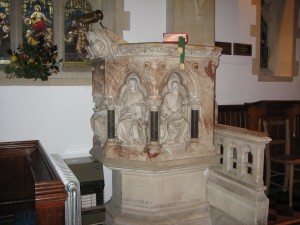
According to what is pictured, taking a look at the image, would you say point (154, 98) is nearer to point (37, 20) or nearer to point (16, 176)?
point (16, 176)

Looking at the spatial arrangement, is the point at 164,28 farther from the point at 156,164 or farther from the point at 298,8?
the point at 298,8

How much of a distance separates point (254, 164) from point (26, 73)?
9.07 feet

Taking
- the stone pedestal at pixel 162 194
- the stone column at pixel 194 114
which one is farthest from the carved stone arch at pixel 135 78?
the stone pedestal at pixel 162 194

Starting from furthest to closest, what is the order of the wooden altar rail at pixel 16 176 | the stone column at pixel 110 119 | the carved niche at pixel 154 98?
the wooden altar rail at pixel 16 176 → the stone column at pixel 110 119 → the carved niche at pixel 154 98

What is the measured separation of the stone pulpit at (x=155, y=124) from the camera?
9.87 feet

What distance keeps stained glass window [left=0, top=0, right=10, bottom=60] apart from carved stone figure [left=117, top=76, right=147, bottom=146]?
6.34 ft

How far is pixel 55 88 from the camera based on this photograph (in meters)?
3.90

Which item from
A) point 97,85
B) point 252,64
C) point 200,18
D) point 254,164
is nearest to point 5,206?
point 97,85

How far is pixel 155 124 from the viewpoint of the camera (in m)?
3.01

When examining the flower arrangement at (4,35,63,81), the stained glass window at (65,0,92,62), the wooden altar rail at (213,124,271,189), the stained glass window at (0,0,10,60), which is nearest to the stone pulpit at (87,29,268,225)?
the wooden altar rail at (213,124,271,189)

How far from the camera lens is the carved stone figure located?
3.06 m

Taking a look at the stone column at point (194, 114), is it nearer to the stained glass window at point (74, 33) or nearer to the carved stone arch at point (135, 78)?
the carved stone arch at point (135, 78)

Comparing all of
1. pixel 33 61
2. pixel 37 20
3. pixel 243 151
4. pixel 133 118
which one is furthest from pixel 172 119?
pixel 37 20

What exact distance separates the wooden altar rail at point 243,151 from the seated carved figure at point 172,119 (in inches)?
19.3
